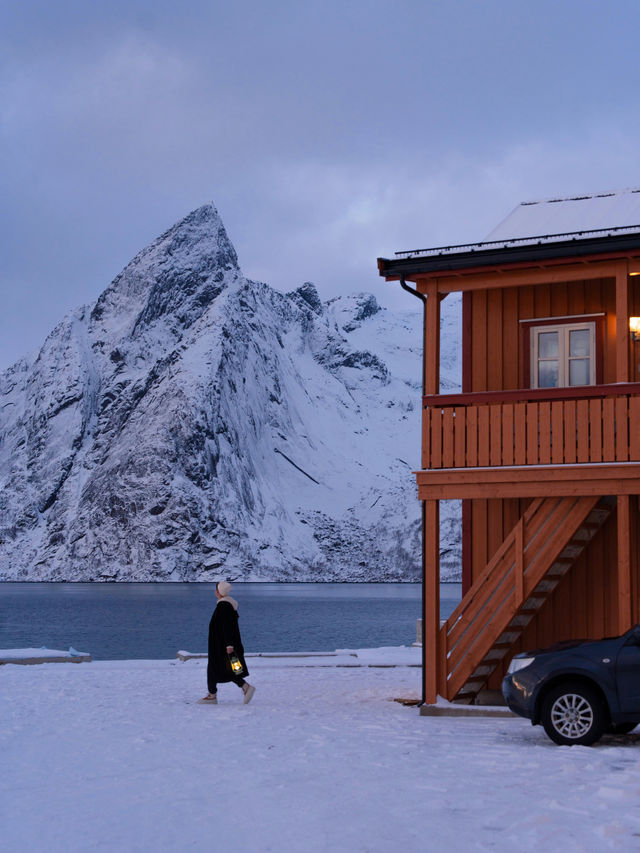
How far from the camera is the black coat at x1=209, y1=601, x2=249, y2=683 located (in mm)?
17438

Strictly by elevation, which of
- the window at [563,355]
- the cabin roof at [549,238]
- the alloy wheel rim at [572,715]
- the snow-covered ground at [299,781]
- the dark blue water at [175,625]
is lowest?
the dark blue water at [175,625]

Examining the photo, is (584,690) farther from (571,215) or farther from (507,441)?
(571,215)

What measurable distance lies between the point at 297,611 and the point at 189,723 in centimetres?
9920

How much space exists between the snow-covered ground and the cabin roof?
6.73 meters

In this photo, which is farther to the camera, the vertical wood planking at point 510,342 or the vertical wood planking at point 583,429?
the vertical wood planking at point 510,342

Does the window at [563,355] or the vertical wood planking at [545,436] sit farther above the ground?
the window at [563,355]

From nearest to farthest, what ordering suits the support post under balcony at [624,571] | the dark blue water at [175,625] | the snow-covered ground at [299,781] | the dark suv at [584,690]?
the snow-covered ground at [299,781]
the dark suv at [584,690]
the support post under balcony at [624,571]
the dark blue water at [175,625]

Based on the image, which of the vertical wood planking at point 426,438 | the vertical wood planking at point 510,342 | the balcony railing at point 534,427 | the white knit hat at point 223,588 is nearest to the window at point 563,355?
the vertical wood planking at point 510,342

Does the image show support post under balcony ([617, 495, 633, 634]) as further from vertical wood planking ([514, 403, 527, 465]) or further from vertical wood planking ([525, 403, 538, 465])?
vertical wood planking ([514, 403, 527, 465])

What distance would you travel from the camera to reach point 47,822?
879 cm

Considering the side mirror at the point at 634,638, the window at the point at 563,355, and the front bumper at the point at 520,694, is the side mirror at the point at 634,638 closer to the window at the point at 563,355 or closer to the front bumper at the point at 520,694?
the front bumper at the point at 520,694

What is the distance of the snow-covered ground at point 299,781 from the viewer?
8.16 m

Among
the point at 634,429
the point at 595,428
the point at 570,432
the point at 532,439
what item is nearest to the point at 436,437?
the point at 532,439

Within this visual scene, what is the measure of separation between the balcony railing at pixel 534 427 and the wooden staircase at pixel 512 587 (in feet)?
2.41
